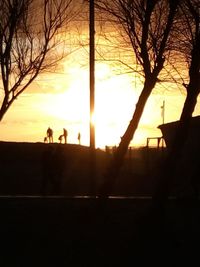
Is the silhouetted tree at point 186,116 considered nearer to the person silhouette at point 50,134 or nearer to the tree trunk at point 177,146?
the tree trunk at point 177,146

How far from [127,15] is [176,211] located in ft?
17.5

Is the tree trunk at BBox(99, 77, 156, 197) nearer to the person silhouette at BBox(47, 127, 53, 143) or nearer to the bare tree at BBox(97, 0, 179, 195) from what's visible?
the bare tree at BBox(97, 0, 179, 195)

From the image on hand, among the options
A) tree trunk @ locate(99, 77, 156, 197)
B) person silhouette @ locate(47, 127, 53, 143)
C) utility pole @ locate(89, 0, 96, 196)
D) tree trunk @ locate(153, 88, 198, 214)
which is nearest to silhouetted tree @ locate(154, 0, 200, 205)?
tree trunk @ locate(153, 88, 198, 214)

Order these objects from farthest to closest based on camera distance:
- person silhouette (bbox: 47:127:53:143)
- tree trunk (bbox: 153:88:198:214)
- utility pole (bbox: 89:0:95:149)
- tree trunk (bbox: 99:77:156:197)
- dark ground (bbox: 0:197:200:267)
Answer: person silhouette (bbox: 47:127:53:143) → utility pole (bbox: 89:0:95:149) → tree trunk (bbox: 99:77:156:197) → tree trunk (bbox: 153:88:198:214) → dark ground (bbox: 0:197:200:267)

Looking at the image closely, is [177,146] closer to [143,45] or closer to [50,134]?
[143,45]

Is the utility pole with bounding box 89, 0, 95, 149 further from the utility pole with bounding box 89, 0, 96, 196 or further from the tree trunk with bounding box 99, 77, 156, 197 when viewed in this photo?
the tree trunk with bounding box 99, 77, 156, 197

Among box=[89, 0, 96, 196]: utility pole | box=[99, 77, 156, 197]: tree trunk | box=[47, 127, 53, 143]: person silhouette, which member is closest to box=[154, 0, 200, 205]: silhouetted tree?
box=[99, 77, 156, 197]: tree trunk

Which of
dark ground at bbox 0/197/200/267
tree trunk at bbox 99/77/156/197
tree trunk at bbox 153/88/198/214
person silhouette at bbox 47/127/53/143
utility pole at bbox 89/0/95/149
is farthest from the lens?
person silhouette at bbox 47/127/53/143

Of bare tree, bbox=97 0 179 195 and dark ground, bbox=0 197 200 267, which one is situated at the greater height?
bare tree, bbox=97 0 179 195

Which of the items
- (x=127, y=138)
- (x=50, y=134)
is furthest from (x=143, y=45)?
(x=50, y=134)

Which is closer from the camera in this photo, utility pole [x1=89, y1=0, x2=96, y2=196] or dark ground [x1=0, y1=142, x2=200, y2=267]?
dark ground [x1=0, y1=142, x2=200, y2=267]

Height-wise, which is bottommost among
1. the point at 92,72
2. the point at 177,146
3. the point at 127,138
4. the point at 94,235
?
the point at 94,235

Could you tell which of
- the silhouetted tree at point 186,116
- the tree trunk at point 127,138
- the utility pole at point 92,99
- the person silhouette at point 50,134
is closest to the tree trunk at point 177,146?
the silhouetted tree at point 186,116

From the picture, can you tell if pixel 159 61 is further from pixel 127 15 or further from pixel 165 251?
pixel 165 251
